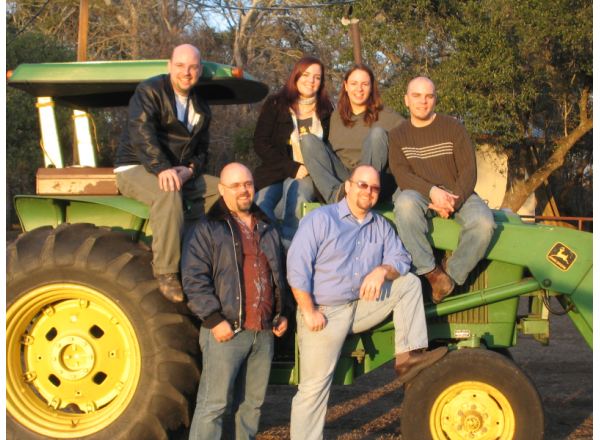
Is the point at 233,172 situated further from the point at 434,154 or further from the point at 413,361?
the point at 413,361

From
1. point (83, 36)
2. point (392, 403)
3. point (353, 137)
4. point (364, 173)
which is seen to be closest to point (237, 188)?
point (364, 173)

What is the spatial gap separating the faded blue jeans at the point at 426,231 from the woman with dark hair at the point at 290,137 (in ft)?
2.31

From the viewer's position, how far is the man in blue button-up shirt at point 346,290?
508 cm

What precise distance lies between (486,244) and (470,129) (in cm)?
1643

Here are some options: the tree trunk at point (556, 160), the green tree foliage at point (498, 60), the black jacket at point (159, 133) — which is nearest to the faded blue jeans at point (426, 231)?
the black jacket at point (159, 133)

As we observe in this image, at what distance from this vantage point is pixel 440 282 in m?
5.36

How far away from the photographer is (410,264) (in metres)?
5.27

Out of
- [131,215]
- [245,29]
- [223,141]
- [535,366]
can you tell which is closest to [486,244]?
[131,215]

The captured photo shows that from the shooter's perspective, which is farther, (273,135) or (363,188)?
(273,135)

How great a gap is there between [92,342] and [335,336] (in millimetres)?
1453

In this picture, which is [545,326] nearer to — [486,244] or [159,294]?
[486,244]

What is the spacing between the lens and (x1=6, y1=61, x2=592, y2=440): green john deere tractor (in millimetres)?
5188

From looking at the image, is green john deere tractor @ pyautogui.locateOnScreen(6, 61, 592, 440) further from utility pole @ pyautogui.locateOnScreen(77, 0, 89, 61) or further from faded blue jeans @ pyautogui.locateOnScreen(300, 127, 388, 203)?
utility pole @ pyautogui.locateOnScreen(77, 0, 89, 61)

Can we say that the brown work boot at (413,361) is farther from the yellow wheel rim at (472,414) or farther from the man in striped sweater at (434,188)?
the man in striped sweater at (434,188)
